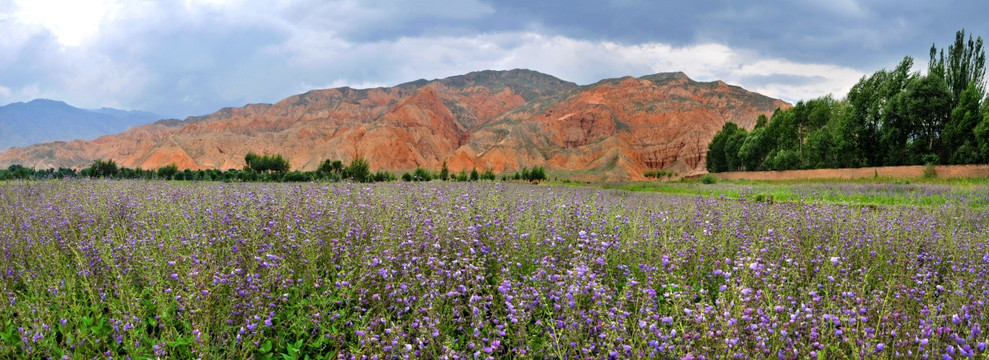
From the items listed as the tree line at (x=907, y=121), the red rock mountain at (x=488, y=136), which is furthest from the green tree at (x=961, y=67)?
the red rock mountain at (x=488, y=136)

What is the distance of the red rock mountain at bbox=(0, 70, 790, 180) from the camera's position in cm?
10306

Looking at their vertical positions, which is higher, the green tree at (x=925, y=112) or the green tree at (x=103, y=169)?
the green tree at (x=925, y=112)

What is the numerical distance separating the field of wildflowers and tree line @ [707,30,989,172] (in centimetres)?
3359

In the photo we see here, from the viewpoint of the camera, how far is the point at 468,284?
12.8 ft

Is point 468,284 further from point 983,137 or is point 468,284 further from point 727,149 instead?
point 727,149

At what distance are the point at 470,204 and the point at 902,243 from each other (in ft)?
17.0

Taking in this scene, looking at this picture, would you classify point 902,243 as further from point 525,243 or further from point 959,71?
point 959,71

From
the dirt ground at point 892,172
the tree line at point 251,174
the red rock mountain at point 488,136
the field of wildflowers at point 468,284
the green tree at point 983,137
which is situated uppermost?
the red rock mountain at point 488,136

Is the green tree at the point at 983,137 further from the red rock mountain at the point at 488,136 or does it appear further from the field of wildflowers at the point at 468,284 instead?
the red rock mountain at the point at 488,136

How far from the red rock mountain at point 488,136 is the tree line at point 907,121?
4295 cm

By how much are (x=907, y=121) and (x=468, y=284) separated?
1713 inches

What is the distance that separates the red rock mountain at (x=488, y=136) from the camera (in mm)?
103062

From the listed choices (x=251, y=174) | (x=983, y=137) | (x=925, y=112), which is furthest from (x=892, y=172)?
(x=251, y=174)

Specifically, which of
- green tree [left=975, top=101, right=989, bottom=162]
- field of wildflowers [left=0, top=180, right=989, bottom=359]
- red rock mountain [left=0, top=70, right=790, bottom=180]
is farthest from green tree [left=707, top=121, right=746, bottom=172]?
field of wildflowers [left=0, top=180, right=989, bottom=359]
